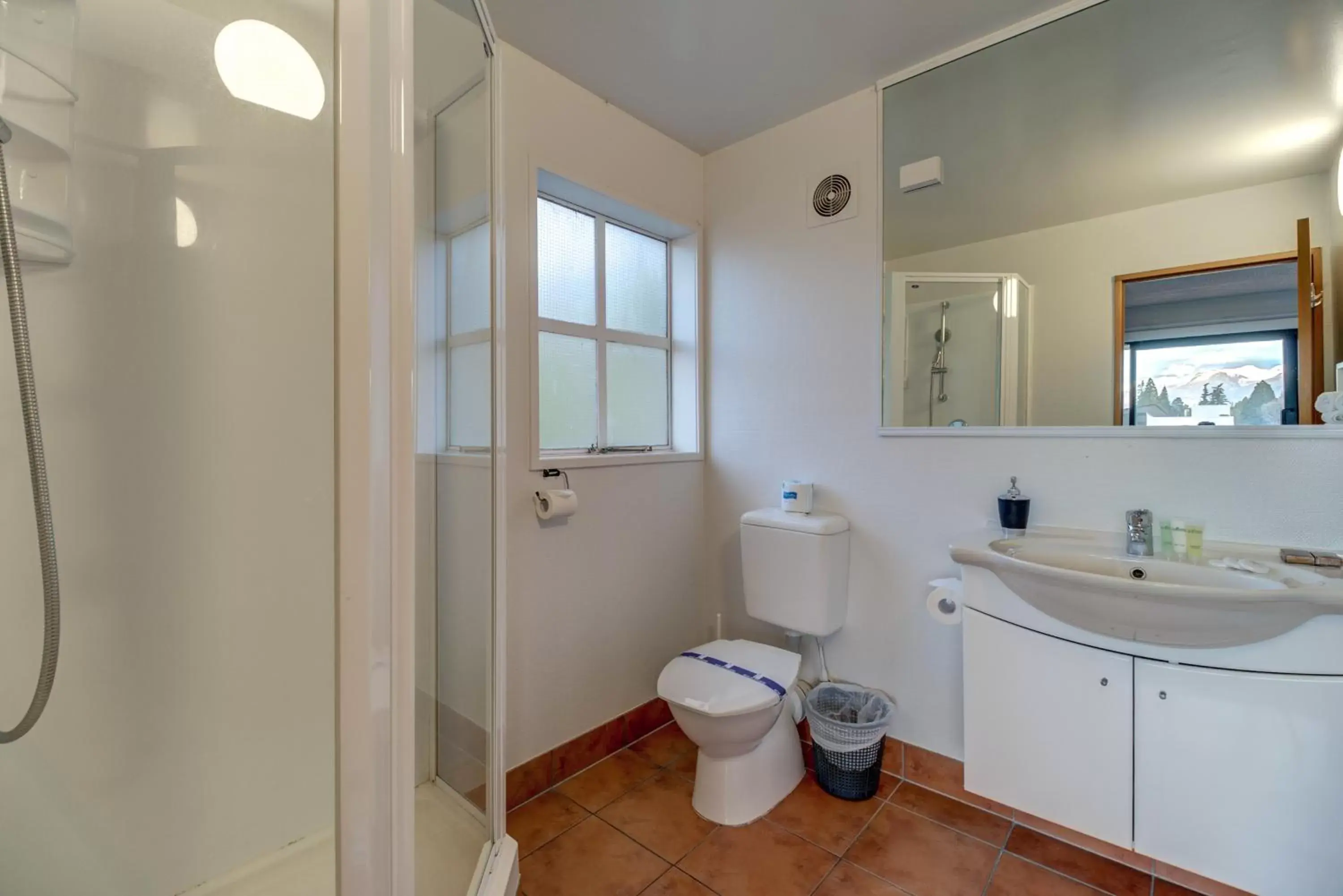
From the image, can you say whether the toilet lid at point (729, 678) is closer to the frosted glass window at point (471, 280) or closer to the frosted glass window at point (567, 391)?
the frosted glass window at point (567, 391)

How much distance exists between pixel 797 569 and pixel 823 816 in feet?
2.30

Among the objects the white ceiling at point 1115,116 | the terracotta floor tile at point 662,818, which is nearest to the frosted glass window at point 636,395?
the white ceiling at point 1115,116

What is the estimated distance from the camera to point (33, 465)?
98 cm

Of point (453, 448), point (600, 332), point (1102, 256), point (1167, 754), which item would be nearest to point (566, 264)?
point (600, 332)

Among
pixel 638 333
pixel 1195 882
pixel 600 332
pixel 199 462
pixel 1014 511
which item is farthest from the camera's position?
pixel 638 333

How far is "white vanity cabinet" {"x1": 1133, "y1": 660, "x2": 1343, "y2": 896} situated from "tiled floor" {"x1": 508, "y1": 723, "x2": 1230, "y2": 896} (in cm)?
28

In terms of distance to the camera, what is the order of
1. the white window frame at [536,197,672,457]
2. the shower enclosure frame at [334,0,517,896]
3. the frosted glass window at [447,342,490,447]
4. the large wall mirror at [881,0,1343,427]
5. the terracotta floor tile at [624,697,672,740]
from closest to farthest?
the shower enclosure frame at [334,0,517,896] → the frosted glass window at [447,342,490,447] → the large wall mirror at [881,0,1343,427] → the white window frame at [536,197,672,457] → the terracotta floor tile at [624,697,672,740]

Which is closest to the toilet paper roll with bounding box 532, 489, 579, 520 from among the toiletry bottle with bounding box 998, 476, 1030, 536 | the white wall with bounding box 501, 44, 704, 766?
the white wall with bounding box 501, 44, 704, 766

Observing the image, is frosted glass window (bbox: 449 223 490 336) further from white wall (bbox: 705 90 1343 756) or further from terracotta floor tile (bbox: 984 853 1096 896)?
terracotta floor tile (bbox: 984 853 1096 896)

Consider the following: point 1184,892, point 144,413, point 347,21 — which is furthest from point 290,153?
point 1184,892

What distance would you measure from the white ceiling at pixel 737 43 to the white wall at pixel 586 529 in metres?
0.14

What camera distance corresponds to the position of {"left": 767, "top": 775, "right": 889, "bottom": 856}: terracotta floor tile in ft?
5.07

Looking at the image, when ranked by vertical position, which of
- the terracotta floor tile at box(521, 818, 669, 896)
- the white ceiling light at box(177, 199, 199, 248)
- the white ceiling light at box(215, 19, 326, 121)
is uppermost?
the white ceiling light at box(215, 19, 326, 121)

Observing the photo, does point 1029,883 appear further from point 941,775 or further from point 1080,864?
point 941,775
